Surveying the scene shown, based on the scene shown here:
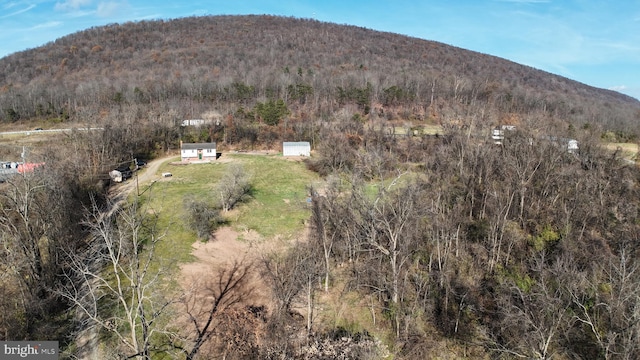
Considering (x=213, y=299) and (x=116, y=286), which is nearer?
(x=213, y=299)

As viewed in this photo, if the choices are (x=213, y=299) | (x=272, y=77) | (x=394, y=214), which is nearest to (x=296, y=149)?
(x=213, y=299)

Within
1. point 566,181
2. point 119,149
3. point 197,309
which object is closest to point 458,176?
point 566,181

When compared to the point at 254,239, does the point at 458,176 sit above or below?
above

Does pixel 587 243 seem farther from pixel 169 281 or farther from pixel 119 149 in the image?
pixel 119 149

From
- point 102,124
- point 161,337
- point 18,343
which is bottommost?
point 161,337

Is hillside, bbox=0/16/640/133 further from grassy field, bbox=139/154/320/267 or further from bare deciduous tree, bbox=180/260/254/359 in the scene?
bare deciduous tree, bbox=180/260/254/359

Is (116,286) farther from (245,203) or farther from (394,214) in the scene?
(394,214)

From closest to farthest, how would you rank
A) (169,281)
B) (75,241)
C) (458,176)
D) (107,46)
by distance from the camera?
(169,281) < (75,241) < (458,176) < (107,46)
